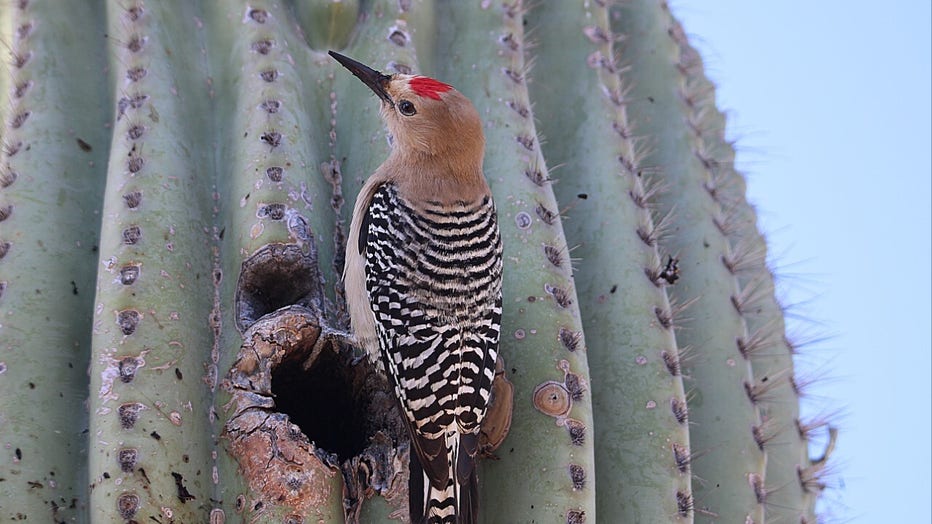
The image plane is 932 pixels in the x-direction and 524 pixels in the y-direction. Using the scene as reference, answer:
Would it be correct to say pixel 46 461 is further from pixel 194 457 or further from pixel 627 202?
pixel 627 202

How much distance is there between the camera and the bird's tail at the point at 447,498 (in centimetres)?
287

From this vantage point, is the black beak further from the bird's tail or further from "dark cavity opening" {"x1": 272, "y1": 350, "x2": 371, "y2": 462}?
the bird's tail

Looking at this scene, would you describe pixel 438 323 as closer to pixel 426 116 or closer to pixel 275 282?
pixel 275 282

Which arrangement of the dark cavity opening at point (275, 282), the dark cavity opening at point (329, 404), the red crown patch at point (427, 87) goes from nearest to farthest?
1. the dark cavity opening at point (275, 282)
2. the dark cavity opening at point (329, 404)
3. the red crown patch at point (427, 87)

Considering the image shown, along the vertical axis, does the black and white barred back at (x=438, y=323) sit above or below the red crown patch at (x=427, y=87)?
below

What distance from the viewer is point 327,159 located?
3500mm

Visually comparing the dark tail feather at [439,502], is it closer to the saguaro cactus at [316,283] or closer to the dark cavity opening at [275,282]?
the saguaro cactus at [316,283]

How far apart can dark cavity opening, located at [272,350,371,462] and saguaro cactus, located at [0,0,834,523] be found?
0.03 feet

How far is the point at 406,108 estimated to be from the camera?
11.5 ft

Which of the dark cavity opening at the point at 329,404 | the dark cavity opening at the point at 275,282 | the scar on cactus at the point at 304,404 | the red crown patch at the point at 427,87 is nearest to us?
the scar on cactus at the point at 304,404

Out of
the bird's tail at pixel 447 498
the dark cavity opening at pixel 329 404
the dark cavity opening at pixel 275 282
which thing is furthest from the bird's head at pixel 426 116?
the bird's tail at pixel 447 498

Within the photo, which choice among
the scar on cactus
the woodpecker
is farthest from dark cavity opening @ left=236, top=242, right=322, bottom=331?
the woodpecker

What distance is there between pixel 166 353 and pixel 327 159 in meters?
0.89

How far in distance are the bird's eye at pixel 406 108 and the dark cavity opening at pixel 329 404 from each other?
0.81m
